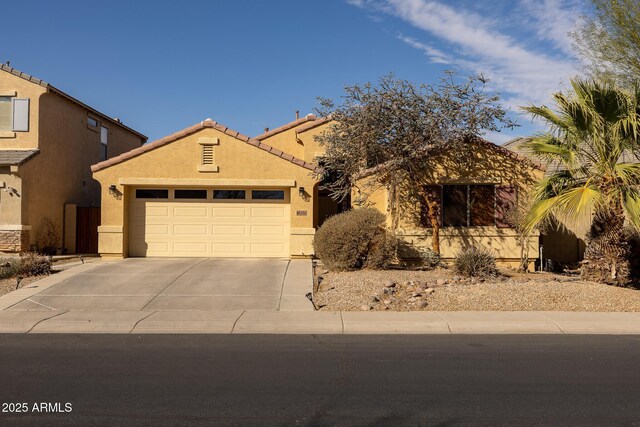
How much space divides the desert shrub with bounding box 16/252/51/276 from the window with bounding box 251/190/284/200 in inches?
244

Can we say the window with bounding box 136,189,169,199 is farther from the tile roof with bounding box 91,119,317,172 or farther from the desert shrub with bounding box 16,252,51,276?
the desert shrub with bounding box 16,252,51,276

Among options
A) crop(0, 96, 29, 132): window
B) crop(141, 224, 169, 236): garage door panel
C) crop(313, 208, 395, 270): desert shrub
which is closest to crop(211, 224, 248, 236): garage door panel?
crop(141, 224, 169, 236): garage door panel

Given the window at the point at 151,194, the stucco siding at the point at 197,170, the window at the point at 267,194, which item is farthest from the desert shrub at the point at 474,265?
the window at the point at 151,194

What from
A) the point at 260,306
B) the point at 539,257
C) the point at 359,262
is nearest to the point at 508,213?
the point at 539,257

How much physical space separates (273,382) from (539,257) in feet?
44.2

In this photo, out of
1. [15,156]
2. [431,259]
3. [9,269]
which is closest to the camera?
[9,269]

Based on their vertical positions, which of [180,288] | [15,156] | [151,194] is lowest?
[180,288]

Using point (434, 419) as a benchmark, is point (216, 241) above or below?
above

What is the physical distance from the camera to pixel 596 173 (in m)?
13.3

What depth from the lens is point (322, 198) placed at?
21.3 metres

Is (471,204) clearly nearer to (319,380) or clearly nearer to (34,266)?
(319,380)

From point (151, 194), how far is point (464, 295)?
10.5 metres

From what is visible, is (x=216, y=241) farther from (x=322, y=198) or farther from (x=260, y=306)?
(x=260, y=306)

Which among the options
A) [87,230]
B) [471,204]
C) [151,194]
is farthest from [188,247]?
[471,204]
